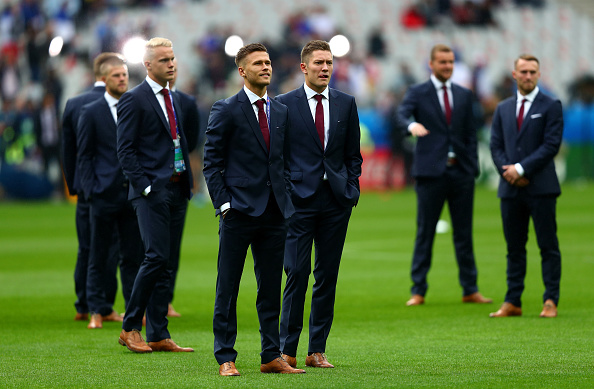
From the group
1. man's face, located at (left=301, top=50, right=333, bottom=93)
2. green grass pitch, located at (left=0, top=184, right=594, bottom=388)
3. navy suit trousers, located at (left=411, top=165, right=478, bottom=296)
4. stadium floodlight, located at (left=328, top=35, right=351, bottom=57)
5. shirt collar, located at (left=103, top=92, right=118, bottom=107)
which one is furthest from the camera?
stadium floodlight, located at (left=328, top=35, right=351, bottom=57)

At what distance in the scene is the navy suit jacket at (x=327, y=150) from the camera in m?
7.34

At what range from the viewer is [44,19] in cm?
2880

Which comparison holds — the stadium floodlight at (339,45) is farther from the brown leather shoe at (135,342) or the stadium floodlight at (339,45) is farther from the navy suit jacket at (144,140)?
the brown leather shoe at (135,342)

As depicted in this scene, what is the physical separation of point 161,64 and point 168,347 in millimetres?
2230

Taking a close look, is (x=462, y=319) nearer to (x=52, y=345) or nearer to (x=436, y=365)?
(x=436, y=365)

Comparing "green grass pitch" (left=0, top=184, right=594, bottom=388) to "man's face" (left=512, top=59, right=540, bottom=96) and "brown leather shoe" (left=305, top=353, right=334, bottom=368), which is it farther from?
"man's face" (left=512, top=59, right=540, bottom=96)

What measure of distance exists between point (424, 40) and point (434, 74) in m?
24.3

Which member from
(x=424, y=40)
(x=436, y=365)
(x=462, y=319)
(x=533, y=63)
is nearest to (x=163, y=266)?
(x=436, y=365)

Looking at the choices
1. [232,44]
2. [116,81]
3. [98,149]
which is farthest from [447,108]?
[232,44]

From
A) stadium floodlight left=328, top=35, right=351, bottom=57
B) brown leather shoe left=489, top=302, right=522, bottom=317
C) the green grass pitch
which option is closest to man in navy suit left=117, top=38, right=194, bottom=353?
the green grass pitch

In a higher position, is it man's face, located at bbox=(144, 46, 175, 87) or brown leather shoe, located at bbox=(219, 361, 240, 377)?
man's face, located at bbox=(144, 46, 175, 87)

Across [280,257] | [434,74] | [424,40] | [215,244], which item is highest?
[424,40]

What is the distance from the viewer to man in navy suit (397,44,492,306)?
11148 millimetres

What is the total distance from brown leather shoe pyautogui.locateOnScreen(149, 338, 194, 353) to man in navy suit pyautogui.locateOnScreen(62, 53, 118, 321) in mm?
2131
